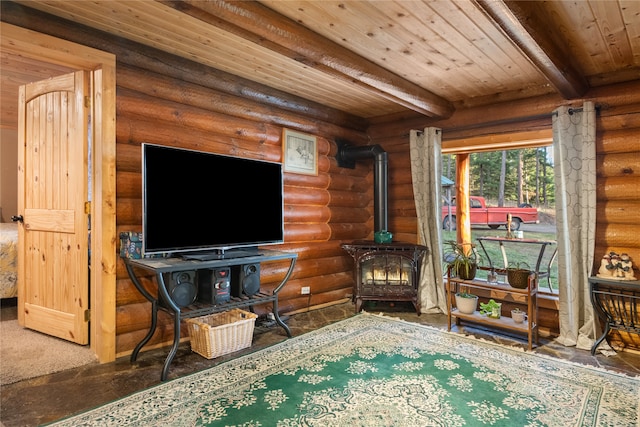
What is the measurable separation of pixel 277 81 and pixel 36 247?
2.74 m

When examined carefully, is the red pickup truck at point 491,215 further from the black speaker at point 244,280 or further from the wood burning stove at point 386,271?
the black speaker at point 244,280

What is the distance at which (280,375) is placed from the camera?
255 centimetres

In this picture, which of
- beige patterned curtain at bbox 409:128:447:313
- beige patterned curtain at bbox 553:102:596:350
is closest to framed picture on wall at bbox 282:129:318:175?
beige patterned curtain at bbox 409:128:447:313

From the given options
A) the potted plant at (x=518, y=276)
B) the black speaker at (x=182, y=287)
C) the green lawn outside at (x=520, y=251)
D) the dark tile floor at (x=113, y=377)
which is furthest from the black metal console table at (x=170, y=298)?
the green lawn outside at (x=520, y=251)

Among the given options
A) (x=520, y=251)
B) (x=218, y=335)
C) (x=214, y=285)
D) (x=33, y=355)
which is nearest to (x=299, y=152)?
(x=214, y=285)

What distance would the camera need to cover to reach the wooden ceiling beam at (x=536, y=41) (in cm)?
201

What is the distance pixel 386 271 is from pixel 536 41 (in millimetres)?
2641

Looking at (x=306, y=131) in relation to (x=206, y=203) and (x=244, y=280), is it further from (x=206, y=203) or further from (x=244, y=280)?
(x=244, y=280)

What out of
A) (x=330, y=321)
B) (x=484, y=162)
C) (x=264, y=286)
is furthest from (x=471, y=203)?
(x=264, y=286)

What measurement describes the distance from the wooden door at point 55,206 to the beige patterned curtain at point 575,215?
413 cm

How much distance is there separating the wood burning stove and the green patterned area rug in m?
1.00

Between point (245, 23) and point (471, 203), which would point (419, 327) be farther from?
point (245, 23)

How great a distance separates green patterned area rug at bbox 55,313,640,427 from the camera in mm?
2031

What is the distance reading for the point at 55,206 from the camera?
3209 millimetres
